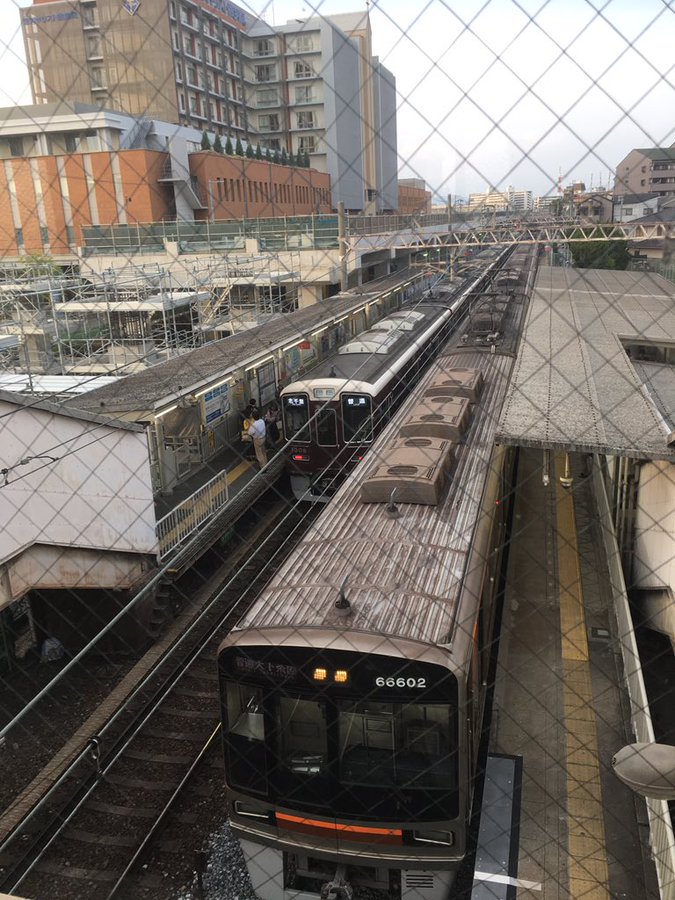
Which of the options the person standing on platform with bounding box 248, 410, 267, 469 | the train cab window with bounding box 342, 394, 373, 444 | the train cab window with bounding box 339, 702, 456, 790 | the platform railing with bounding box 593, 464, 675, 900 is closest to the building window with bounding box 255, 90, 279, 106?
the train cab window with bounding box 339, 702, 456, 790

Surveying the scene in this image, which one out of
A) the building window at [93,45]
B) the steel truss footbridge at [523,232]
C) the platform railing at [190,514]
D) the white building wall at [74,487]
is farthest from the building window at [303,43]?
the platform railing at [190,514]

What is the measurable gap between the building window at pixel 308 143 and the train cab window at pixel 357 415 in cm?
355

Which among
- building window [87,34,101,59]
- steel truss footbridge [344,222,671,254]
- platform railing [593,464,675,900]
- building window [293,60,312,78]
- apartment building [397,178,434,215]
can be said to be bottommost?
platform railing [593,464,675,900]

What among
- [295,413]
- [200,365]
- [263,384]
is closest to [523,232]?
[200,365]

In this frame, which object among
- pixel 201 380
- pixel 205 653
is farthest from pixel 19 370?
pixel 205 653

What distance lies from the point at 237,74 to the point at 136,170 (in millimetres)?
468

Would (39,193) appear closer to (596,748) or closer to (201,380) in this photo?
(201,380)

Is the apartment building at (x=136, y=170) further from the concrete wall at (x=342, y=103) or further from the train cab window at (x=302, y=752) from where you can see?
the train cab window at (x=302, y=752)

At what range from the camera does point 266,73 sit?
105 cm

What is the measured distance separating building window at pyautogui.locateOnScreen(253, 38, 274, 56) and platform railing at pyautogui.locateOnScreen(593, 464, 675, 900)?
5.92ft

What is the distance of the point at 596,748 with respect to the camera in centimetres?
255

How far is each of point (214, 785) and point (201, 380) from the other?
2.05m

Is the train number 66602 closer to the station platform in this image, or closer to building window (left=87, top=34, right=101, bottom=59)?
the station platform

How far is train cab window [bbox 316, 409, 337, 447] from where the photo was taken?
4.88 m
